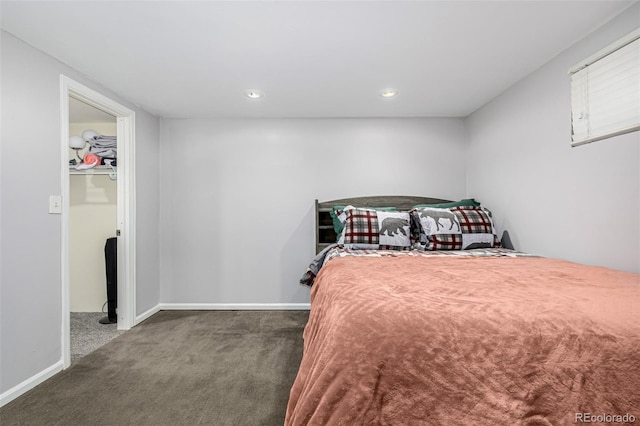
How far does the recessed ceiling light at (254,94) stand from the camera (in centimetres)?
261

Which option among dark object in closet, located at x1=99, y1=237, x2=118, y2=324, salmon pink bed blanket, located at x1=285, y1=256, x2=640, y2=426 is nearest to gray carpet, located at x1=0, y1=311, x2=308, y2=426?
dark object in closet, located at x1=99, y1=237, x2=118, y2=324

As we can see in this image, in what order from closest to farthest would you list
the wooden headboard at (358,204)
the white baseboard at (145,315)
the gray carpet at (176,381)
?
the gray carpet at (176,381) < the white baseboard at (145,315) < the wooden headboard at (358,204)

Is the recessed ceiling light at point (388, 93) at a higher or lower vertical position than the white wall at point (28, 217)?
higher

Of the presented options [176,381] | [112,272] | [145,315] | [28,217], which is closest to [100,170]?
[112,272]

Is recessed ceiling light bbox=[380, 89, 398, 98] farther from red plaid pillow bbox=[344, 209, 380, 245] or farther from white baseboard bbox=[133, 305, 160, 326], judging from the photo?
white baseboard bbox=[133, 305, 160, 326]

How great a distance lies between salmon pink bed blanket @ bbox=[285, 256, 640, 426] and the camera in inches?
29.8

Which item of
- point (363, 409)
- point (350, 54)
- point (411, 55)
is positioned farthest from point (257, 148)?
point (363, 409)

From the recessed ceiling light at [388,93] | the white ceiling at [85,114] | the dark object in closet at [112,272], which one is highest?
the recessed ceiling light at [388,93]

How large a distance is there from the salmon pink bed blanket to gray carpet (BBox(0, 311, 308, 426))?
36.9 inches

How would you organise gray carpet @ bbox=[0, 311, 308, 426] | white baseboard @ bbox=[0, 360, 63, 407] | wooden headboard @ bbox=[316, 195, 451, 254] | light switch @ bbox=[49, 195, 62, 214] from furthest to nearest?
1. wooden headboard @ bbox=[316, 195, 451, 254]
2. light switch @ bbox=[49, 195, 62, 214]
3. white baseboard @ bbox=[0, 360, 63, 407]
4. gray carpet @ bbox=[0, 311, 308, 426]

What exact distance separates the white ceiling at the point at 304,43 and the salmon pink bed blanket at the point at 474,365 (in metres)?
1.54

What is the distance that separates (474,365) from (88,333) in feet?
10.8

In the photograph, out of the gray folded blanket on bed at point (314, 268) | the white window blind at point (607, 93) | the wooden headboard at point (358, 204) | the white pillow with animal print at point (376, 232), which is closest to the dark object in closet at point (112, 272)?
the gray folded blanket on bed at point (314, 268)

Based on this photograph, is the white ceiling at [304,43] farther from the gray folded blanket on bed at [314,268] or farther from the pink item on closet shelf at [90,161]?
the gray folded blanket on bed at [314,268]
